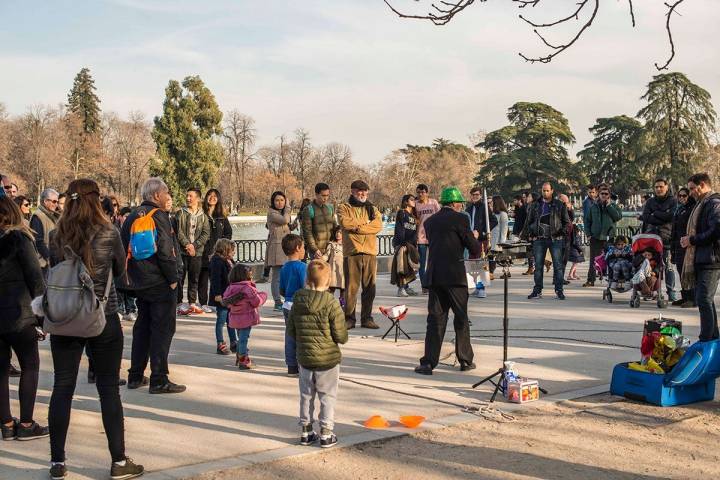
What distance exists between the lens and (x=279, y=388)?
23.6ft

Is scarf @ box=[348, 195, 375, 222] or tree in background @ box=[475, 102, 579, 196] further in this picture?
tree in background @ box=[475, 102, 579, 196]

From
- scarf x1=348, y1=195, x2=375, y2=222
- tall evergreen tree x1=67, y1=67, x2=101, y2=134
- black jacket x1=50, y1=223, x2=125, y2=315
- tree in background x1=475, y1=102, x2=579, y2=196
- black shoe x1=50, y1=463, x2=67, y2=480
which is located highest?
tall evergreen tree x1=67, y1=67, x2=101, y2=134

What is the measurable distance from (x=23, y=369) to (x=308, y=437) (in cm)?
211

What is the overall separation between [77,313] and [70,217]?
626mm

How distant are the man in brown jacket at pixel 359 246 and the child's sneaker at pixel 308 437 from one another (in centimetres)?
509

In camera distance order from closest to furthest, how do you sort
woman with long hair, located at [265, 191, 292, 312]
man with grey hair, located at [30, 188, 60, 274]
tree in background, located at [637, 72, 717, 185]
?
man with grey hair, located at [30, 188, 60, 274], woman with long hair, located at [265, 191, 292, 312], tree in background, located at [637, 72, 717, 185]

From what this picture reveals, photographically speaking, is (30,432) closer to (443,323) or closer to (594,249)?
(443,323)

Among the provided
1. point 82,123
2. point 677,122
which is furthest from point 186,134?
point 677,122

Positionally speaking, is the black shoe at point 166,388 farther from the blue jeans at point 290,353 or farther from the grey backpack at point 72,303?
the grey backpack at point 72,303

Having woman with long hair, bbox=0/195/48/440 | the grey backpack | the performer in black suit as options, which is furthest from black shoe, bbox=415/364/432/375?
the grey backpack

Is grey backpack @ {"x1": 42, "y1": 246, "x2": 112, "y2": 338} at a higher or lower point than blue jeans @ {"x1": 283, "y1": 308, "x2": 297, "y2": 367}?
higher

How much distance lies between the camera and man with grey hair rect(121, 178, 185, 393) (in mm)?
6906

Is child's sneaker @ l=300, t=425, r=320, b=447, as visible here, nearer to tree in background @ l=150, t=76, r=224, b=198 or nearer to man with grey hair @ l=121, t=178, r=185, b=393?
man with grey hair @ l=121, t=178, r=185, b=393

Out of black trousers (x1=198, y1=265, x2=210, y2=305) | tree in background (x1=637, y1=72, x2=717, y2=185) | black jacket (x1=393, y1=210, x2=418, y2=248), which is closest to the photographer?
black trousers (x1=198, y1=265, x2=210, y2=305)
